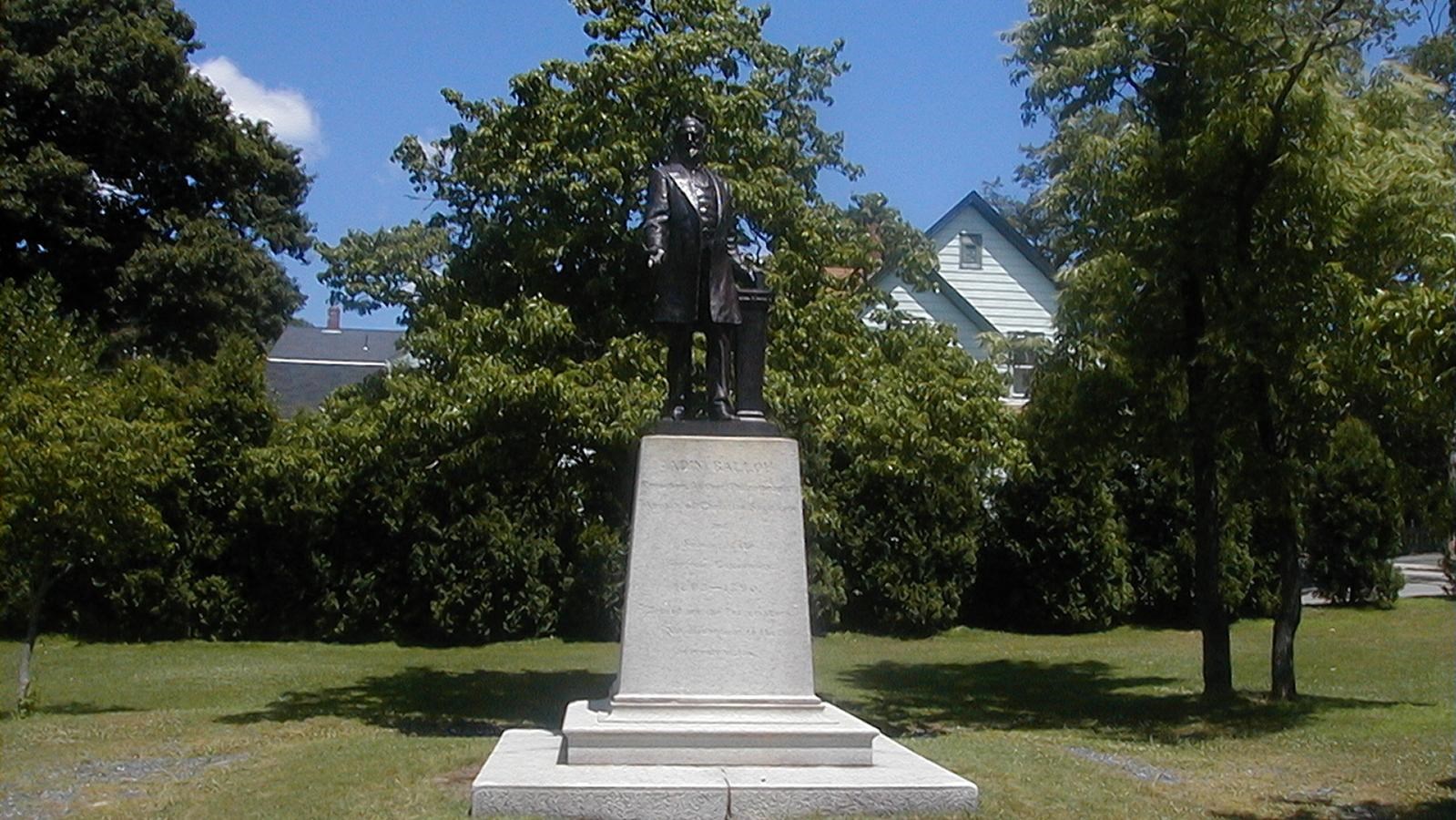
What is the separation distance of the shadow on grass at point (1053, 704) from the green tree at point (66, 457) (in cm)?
748

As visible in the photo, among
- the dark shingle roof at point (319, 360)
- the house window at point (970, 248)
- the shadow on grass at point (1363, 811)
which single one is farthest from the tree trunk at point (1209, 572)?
the dark shingle roof at point (319, 360)

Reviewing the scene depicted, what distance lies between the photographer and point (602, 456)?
13.3 metres

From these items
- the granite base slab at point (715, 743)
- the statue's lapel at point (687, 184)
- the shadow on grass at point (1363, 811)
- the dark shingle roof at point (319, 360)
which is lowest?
the shadow on grass at point (1363, 811)

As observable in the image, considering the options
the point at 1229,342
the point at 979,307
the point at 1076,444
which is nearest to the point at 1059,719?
the point at 1076,444

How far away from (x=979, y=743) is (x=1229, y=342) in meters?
4.54

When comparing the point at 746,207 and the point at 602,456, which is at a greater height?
the point at 746,207

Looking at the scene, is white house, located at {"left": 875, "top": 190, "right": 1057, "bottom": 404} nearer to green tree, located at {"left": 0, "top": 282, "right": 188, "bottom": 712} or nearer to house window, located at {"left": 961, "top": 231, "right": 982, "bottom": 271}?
house window, located at {"left": 961, "top": 231, "right": 982, "bottom": 271}

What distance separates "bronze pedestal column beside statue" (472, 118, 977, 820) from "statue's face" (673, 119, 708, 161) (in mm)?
11

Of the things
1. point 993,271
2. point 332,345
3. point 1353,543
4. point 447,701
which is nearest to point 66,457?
point 447,701

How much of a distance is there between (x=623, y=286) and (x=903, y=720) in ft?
16.4

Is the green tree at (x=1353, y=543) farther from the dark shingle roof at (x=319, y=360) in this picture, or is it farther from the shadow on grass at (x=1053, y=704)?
the dark shingle roof at (x=319, y=360)

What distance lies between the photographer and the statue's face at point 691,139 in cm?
983

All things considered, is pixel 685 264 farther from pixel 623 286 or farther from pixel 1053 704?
pixel 1053 704

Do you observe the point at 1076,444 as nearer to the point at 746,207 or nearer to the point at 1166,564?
the point at 746,207
